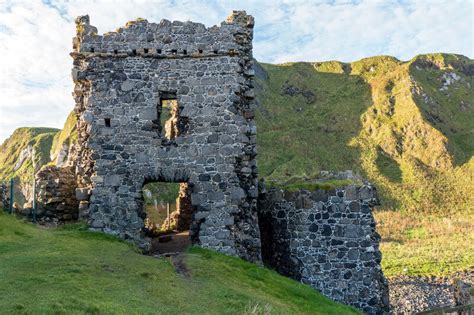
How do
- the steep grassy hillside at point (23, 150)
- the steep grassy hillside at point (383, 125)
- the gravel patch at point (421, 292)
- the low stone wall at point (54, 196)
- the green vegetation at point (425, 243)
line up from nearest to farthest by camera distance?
Answer: the low stone wall at point (54, 196) < the gravel patch at point (421, 292) < the green vegetation at point (425, 243) < the steep grassy hillside at point (383, 125) < the steep grassy hillside at point (23, 150)

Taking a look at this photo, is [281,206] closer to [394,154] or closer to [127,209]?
[127,209]

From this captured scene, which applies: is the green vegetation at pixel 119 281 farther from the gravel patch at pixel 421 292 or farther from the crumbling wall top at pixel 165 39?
the gravel patch at pixel 421 292

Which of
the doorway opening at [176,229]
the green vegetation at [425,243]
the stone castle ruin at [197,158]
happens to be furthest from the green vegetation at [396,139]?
the stone castle ruin at [197,158]

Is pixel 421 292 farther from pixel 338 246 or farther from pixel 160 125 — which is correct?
pixel 160 125

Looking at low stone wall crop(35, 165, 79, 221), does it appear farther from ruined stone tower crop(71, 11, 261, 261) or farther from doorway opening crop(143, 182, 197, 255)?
doorway opening crop(143, 182, 197, 255)

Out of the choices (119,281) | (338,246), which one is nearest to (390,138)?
(338,246)

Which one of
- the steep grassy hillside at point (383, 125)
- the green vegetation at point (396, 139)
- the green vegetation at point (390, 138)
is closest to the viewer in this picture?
the green vegetation at point (396, 139)

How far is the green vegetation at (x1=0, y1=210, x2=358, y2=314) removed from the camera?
8.88m

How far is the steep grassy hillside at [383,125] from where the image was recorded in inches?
2581

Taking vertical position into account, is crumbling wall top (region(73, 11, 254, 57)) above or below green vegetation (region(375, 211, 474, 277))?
above

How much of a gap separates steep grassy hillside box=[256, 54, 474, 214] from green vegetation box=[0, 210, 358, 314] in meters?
45.4

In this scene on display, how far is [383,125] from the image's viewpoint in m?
80.0

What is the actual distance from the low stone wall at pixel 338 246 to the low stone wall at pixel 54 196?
23.9 feet

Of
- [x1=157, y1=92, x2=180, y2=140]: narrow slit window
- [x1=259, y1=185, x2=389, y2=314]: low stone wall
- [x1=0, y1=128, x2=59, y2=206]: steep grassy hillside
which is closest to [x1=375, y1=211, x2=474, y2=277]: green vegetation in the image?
[x1=259, y1=185, x2=389, y2=314]: low stone wall
